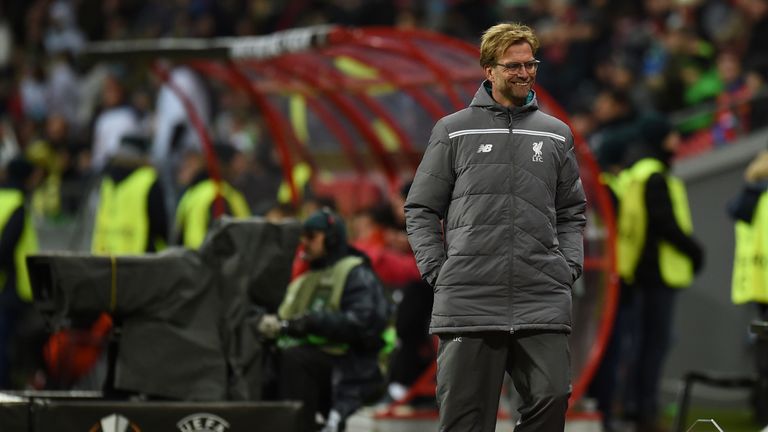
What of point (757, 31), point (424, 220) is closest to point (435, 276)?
point (424, 220)

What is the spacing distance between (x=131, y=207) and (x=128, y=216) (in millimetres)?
79

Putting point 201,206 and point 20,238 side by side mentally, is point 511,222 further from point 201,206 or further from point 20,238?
point 20,238

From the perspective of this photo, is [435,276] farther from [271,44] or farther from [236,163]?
[236,163]

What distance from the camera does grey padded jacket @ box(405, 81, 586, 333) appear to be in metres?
7.37

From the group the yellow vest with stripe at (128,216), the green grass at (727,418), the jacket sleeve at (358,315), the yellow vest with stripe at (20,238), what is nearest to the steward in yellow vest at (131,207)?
the yellow vest with stripe at (128,216)

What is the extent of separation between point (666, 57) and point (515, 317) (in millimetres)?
11273

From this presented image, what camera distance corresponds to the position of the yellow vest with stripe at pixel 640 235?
42.4ft

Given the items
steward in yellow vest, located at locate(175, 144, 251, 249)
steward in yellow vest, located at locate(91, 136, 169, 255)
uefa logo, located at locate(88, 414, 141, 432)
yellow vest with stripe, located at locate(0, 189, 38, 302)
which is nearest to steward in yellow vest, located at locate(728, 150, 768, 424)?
uefa logo, located at locate(88, 414, 141, 432)

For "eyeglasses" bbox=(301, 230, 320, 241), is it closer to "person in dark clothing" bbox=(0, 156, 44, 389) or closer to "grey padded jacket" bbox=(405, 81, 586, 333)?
"grey padded jacket" bbox=(405, 81, 586, 333)

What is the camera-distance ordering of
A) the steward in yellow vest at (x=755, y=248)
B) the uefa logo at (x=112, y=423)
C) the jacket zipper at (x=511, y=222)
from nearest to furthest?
the jacket zipper at (x=511, y=222) < the uefa logo at (x=112, y=423) < the steward in yellow vest at (x=755, y=248)

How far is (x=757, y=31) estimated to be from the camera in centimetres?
1695

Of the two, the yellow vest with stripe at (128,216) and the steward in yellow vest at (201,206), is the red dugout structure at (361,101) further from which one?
the yellow vest with stripe at (128,216)

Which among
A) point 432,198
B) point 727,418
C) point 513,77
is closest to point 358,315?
point 432,198

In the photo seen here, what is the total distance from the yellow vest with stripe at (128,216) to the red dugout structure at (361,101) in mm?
807
